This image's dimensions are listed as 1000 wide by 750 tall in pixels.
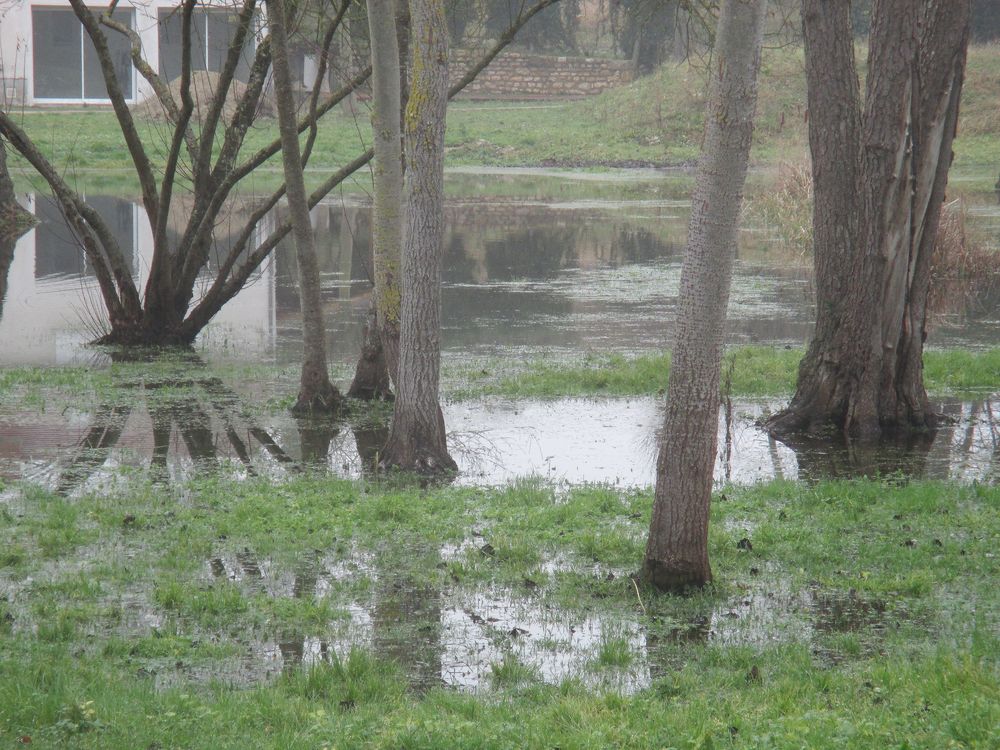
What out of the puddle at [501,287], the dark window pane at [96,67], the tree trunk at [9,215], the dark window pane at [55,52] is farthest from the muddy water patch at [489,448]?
the dark window pane at [55,52]

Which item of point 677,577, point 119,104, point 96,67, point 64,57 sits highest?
point 64,57

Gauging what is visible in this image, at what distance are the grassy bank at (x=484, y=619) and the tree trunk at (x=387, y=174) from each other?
8.30ft

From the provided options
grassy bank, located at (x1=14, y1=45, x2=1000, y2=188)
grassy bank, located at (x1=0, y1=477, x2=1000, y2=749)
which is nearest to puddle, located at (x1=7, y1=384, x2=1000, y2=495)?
grassy bank, located at (x1=0, y1=477, x2=1000, y2=749)

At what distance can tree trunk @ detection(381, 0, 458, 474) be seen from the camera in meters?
9.39

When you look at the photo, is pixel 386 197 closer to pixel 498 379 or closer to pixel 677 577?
pixel 498 379

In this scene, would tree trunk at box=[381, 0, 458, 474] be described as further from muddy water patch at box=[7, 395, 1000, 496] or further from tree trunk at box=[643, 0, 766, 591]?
tree trunk at box=[643, 0, 766, 591]

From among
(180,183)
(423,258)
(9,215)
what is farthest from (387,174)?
(9,215)

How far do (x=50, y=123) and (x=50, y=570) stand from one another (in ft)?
142

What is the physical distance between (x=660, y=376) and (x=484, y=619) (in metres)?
7.71

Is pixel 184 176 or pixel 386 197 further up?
pixel 184 176

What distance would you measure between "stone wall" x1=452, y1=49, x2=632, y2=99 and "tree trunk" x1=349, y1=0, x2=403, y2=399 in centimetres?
5177

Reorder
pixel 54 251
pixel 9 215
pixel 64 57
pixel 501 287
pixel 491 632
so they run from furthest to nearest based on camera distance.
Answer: pixel 64 57 → pixel 9 215 → pixel 54 251 → pixel 501 287 → pixel 491 632

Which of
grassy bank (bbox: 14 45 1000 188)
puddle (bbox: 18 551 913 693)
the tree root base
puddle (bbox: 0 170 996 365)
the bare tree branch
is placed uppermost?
grassy bank (bbox: 14 45 1000 188)

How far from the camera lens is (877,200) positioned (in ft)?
35.9
